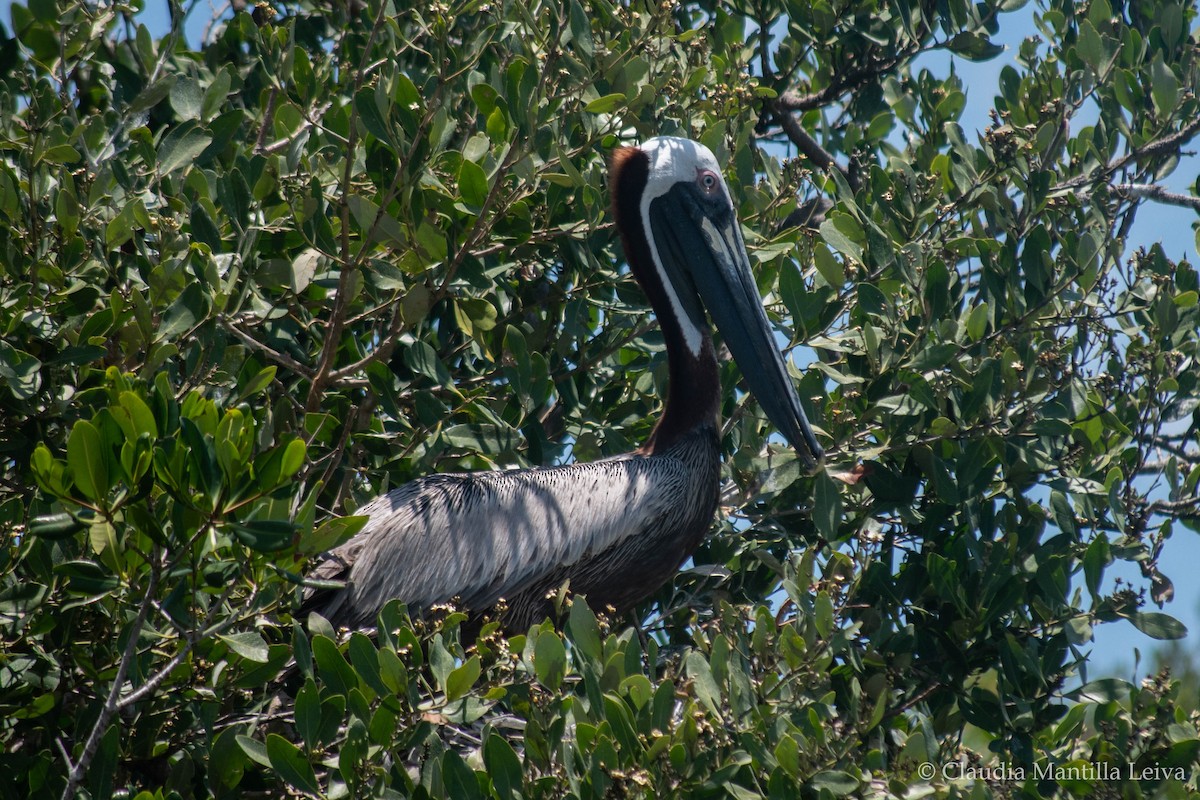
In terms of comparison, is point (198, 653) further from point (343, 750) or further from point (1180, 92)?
point (1180, 92)

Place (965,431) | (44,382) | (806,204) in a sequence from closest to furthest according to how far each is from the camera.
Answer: (44,382) → (965,431) → (806,204)

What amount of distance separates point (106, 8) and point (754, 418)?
3.07 m

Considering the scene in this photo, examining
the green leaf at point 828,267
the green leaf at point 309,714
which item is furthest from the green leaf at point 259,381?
the green leaf at point 828,267

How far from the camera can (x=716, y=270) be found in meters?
5.38

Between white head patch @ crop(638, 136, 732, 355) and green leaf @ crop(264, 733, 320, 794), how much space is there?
281 cm

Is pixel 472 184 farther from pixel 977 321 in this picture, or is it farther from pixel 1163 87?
pixel 1163 87

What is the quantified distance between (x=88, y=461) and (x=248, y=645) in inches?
27.7

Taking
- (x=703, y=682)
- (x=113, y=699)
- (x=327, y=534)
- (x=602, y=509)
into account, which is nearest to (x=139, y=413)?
(x=327, y=534)

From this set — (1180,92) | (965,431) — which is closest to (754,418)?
(965,431)

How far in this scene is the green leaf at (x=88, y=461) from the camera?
281 centimetres

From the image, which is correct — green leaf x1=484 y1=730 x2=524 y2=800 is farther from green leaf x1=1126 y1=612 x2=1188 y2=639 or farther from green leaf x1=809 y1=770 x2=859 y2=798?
green leaf x1=1126 y1=612 x2=1188 y2=639

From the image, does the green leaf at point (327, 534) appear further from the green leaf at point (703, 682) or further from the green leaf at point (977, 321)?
the green leaf at point (977, 321)

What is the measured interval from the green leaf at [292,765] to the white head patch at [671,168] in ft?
9.22

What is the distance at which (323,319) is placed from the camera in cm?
494
